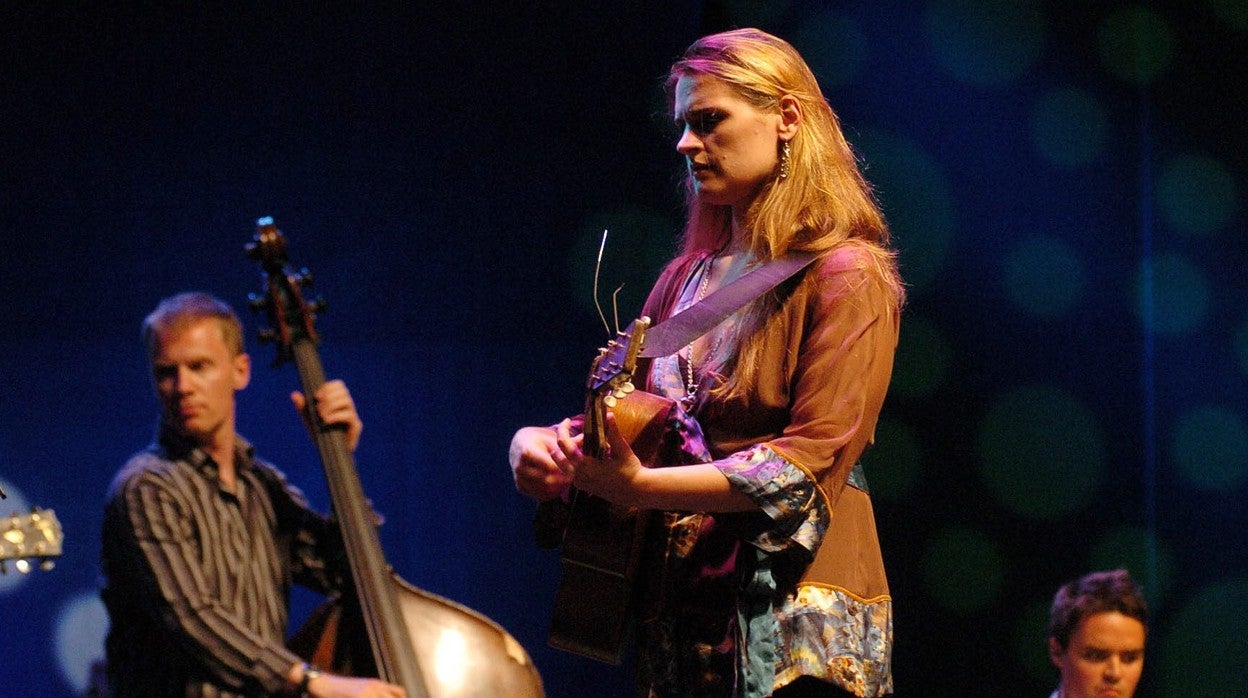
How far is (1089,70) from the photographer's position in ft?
13.3

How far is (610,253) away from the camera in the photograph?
4.04 metres

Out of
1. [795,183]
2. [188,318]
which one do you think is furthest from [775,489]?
[188,318]

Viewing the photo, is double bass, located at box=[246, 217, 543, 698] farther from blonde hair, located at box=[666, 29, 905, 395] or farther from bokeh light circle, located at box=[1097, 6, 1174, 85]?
bokeh light circle, located at box=[1097, 6, 1174, 85]

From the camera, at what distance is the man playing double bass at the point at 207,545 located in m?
2.55

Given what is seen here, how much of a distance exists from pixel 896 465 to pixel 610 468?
2.39 meters

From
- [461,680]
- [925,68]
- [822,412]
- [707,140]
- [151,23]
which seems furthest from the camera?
[925,68]

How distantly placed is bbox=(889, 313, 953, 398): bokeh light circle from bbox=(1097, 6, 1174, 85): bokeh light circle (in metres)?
0.93

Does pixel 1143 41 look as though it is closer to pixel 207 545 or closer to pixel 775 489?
pixel 775 489

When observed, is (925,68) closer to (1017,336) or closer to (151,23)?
(1017,336)

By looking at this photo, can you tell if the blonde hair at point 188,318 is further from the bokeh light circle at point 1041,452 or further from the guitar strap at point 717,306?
the bokeh light circle at point 1041,452

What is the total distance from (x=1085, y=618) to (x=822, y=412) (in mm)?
1981

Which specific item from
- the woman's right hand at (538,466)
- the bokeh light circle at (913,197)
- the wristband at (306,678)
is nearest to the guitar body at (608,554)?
the woman's right hand at (538,466)

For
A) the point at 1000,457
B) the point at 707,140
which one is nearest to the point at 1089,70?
the point at 1000,457

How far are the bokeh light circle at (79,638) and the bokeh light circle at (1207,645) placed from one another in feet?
9.56
